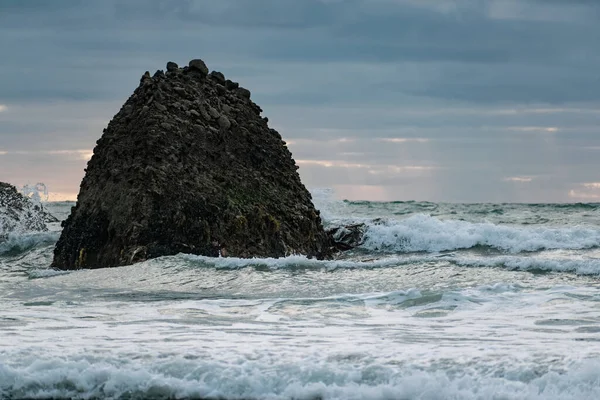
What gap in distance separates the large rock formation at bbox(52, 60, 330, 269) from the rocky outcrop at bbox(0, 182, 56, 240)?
6670 millimetres

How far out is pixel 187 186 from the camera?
48.8ft

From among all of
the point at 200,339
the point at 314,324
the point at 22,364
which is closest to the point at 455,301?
the point at 314,324

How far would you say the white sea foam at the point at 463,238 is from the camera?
19.8 meters

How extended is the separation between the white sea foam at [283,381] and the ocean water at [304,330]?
0.05 feet

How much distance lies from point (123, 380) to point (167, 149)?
854 cm

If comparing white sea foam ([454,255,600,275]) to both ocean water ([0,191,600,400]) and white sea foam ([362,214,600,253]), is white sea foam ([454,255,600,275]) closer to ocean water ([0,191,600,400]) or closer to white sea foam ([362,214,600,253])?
ocean water ([0,191,600,400])

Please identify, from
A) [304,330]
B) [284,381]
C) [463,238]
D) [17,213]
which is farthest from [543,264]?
[17,213]

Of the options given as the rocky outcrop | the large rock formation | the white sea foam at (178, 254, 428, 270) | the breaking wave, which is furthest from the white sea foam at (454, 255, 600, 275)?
the rocky outcrop

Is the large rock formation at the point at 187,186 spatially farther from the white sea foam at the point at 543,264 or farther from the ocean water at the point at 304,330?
the white sea foam at the point at 543,264

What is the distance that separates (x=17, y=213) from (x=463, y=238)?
11.0 meters

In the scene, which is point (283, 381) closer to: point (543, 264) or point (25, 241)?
point (543, 264)

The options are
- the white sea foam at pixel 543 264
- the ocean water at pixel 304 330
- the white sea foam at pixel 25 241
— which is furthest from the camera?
the white sea foam at pixel 25 241

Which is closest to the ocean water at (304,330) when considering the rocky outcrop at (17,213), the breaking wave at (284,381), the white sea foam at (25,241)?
the breaking wave at (284,381)

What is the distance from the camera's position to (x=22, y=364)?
7387 mm
